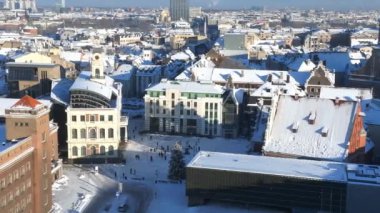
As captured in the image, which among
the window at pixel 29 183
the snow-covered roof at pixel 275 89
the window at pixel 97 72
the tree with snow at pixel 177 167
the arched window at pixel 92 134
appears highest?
the window at pixel 97 72

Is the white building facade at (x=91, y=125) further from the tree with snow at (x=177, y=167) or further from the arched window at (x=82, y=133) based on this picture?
the tree with snow at (x=177, y=167)

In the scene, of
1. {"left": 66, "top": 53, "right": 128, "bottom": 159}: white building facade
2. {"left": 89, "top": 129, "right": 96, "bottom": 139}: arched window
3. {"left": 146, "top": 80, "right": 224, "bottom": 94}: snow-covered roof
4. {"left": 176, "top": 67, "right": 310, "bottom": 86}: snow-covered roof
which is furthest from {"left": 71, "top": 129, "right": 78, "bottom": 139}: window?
{"left": 176, "top": 67, "right": 310, "bottom": 86}: snow-covered roof

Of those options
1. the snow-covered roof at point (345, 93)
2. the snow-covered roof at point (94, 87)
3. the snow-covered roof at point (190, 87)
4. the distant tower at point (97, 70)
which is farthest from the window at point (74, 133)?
the snow-covered roof at point (345, 93)

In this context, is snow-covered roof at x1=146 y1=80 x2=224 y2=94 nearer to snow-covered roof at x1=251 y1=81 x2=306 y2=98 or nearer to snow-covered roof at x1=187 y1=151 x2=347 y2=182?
snow-covered roof at x1=251 y1=81 x2=306 y2=98

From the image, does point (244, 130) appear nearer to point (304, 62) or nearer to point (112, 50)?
point (304, 62)

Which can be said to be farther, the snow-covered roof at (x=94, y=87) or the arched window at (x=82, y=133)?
the snow-covered roof at (x=94, y=87)

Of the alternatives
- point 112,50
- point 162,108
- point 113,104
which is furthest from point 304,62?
point 112,50
